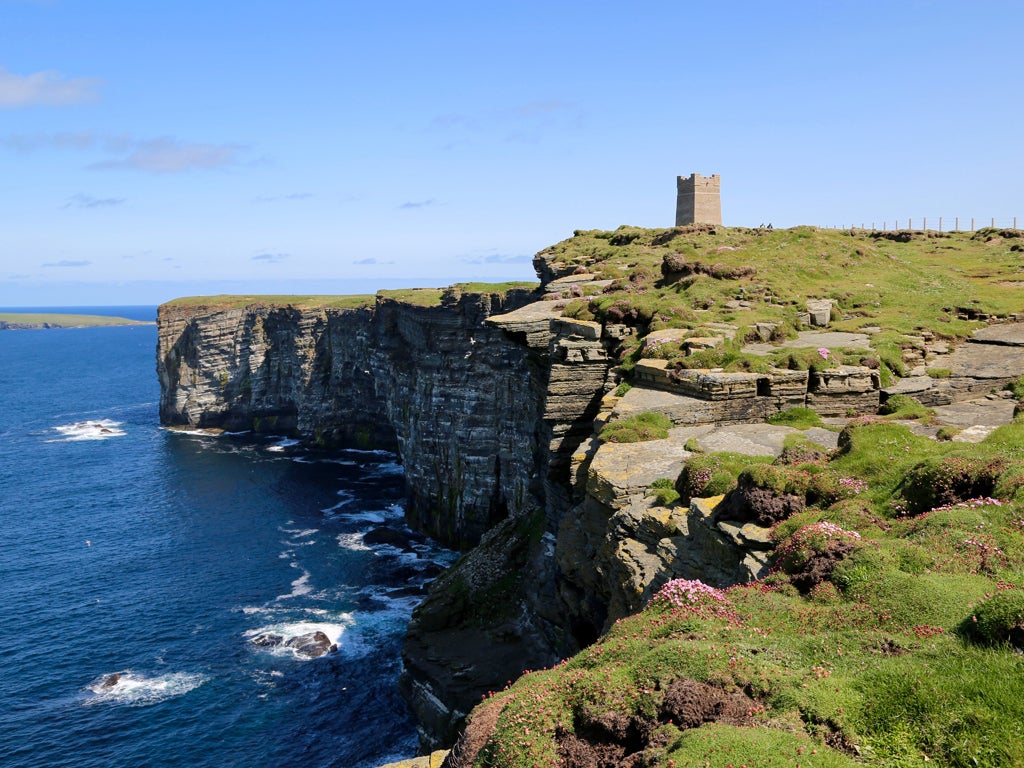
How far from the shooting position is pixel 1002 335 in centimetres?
3591

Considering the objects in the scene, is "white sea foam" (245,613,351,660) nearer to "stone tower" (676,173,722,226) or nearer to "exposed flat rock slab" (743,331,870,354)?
"exposed flat rock slab" (743,331,870,354)

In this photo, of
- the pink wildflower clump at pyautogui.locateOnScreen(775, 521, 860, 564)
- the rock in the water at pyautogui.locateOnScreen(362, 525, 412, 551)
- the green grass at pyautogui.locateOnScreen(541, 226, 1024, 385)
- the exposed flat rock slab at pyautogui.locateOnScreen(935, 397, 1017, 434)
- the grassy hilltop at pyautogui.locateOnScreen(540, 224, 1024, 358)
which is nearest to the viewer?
the pink wildflower clump at pyautogui.locateOnScreen(775, 521, 860, 564)

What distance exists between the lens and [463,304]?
94062 mm

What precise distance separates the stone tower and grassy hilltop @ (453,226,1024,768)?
60406 mm

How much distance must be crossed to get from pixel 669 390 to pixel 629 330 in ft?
32.5

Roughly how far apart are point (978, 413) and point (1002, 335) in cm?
1286

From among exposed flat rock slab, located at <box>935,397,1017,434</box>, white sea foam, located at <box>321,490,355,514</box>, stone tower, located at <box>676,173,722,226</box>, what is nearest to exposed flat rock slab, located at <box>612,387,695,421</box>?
exposed flat rock slab, located at <box>935,397,1017,434</box>

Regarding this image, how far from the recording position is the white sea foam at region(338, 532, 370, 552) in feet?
274

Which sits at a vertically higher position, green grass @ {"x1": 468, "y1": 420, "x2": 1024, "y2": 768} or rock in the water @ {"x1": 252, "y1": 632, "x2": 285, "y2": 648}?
green grass @ {"x1": 468, "y1": 420, "x2": 1024, "y2": 768}

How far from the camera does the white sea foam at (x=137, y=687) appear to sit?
5306 cm

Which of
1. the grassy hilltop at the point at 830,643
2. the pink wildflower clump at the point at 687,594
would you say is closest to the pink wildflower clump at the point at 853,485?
the grassy hilltop at the point at 830,643

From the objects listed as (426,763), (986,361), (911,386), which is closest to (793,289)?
(986,361)

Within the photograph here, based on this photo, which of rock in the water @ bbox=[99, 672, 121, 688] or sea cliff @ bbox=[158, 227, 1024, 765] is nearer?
sea cliff @ bbox=[158, 227, 1024, 765]

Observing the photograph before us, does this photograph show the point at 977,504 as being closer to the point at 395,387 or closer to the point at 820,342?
the point at 820,342
